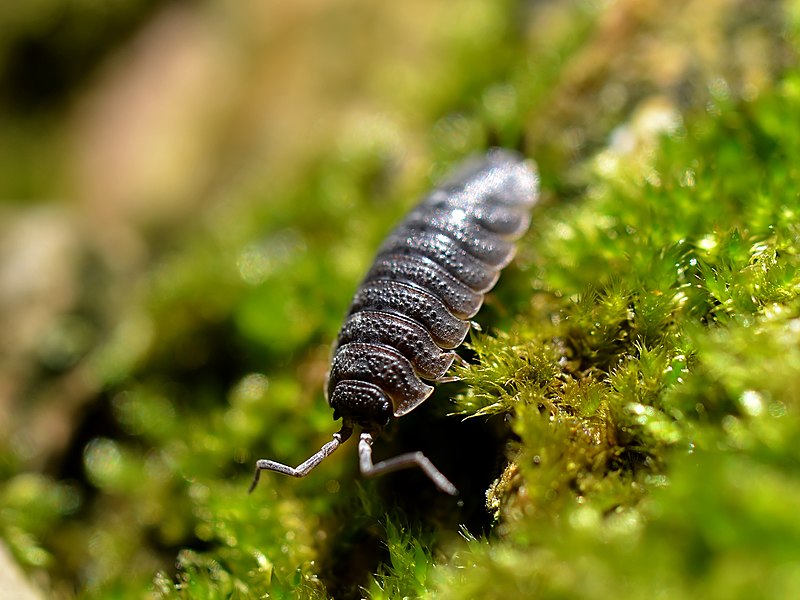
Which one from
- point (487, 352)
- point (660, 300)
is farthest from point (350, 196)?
point (660, 300)

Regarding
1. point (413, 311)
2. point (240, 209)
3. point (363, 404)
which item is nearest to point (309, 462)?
point (363, 404)

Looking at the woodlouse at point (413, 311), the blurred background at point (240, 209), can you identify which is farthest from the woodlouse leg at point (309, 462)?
the blurred background at point (240, 209)

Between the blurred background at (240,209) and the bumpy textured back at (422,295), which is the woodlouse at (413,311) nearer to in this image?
the bumpy textured back at (422,295)

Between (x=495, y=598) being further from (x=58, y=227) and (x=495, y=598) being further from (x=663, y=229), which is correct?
(x=58, y=227)

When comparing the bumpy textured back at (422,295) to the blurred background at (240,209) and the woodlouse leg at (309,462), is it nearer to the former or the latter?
the woodlouse leg at (309,462)

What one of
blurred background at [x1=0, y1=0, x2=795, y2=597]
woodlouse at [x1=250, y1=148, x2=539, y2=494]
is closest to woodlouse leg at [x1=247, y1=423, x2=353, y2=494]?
woodlouse at [x1=250, y1=148, x2=539, y2=494]

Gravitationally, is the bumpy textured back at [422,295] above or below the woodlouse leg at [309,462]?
above

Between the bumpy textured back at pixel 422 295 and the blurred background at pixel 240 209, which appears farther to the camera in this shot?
the blurred background at pixel 240 209

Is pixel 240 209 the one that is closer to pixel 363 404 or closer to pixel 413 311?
pixel 413 311
